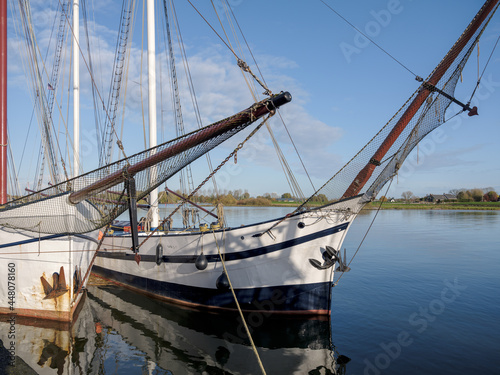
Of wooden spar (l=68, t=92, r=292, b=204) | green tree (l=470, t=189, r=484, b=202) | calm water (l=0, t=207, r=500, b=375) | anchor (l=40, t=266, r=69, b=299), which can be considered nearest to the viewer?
wooden spar (l=68, t=92, r=292, b=204)

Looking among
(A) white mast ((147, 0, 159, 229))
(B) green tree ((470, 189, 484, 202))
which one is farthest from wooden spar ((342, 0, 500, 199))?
(B) green tree ((470, 189, 484, 202))

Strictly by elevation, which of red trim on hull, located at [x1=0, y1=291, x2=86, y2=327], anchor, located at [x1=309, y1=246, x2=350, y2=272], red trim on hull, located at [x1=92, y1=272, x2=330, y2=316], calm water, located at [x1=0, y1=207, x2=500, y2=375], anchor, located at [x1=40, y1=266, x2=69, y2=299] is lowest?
calm water, located at [x1=0, y1=207, x2=500, y2=375]

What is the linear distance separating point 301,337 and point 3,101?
10725mm

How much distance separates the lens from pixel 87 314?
9.44 metres

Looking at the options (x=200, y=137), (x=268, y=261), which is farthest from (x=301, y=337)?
(x=200, y=137)

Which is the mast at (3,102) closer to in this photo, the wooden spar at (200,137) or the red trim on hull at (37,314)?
the red trim on hull at (37,314)

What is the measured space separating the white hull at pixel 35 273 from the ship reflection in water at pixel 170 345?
409 mm

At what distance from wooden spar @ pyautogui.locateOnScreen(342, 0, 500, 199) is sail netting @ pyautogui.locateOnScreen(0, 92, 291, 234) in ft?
10.7

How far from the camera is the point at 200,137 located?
5.86 m

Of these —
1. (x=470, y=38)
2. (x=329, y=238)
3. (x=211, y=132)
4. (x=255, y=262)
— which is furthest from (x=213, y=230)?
(x=470, y=38)

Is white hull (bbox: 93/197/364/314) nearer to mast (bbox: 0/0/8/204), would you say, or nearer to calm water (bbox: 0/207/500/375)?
calm water (bbox: 0/207/500/375)

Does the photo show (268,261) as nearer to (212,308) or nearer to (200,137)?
(212,308)

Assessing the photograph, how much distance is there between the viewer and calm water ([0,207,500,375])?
20.9 feet

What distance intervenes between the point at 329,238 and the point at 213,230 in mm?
3100
